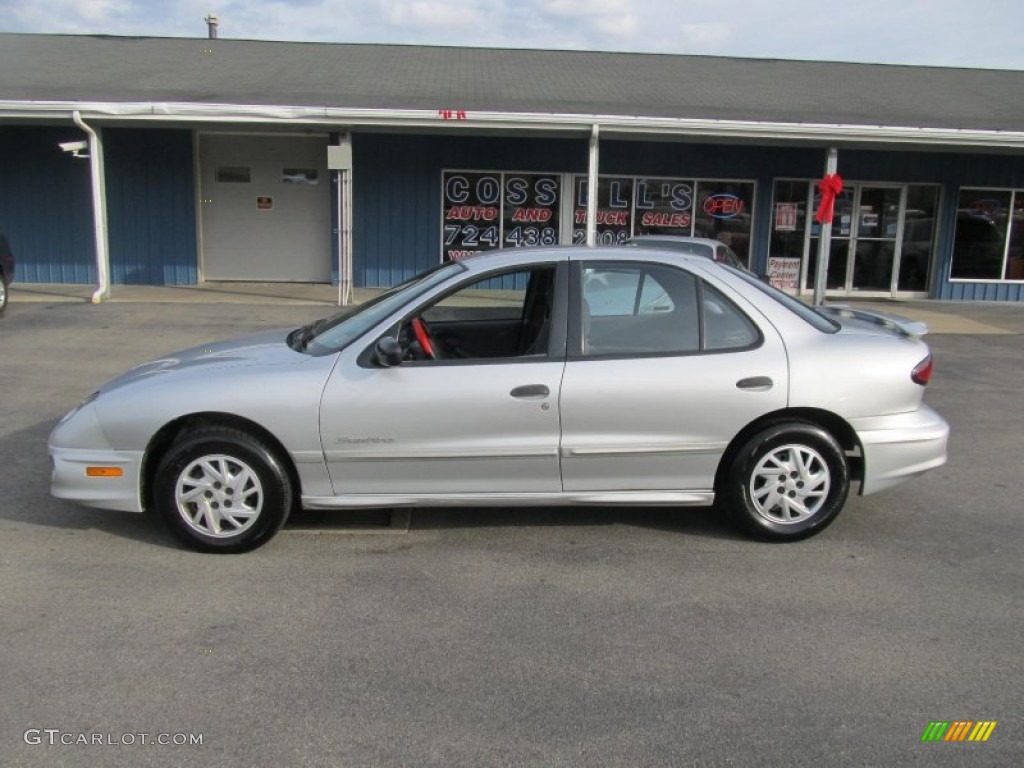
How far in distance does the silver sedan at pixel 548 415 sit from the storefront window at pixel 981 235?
47.3ft

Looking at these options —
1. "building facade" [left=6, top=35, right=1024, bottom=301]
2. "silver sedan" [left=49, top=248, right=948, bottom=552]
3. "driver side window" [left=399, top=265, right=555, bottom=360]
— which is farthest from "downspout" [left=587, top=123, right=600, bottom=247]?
"silver sedan" [left=49, top=248, right=948, bottom=552]

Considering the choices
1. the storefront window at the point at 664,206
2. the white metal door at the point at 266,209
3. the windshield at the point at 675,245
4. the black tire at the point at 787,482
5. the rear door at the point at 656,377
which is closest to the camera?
the rear door at the point at 656,377

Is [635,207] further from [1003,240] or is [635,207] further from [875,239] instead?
[1003,240]

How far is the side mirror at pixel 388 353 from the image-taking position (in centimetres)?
443

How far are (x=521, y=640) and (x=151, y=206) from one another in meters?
15.7

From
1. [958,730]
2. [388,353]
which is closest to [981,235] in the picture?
[388,353]

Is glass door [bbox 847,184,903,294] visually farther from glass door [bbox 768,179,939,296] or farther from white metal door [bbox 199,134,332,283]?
white metal door [bbox 199,134,332,283]

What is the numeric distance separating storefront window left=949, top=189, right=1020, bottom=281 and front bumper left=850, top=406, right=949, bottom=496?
14.4 m

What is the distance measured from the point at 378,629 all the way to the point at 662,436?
177 centimetres

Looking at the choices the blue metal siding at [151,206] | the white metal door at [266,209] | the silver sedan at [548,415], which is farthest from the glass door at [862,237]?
the silver sedan at [548,415]

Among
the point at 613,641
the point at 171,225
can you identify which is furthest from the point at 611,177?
the point at 613,641

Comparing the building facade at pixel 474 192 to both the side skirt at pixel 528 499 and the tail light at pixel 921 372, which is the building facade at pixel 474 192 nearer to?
the tail light at pixel 921 372

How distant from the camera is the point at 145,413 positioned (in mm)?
4477

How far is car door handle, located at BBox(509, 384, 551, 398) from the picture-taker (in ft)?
14.8
